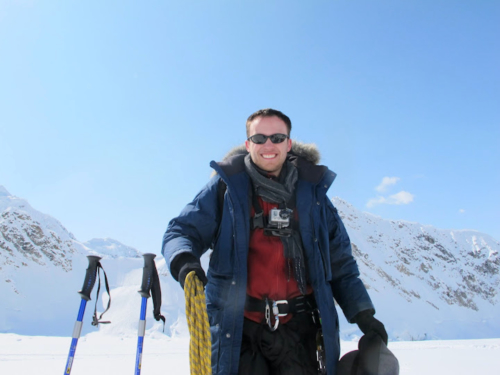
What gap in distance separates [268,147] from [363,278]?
6856cm

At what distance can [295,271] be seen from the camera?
2.30 metres

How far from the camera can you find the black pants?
2.19 metres

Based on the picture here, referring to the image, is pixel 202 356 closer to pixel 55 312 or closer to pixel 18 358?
pixel 18 358

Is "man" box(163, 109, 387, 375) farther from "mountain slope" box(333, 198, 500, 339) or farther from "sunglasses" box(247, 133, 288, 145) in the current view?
"mountain slope" box(333, 198, 500, 339)

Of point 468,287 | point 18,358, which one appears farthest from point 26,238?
point 468,287

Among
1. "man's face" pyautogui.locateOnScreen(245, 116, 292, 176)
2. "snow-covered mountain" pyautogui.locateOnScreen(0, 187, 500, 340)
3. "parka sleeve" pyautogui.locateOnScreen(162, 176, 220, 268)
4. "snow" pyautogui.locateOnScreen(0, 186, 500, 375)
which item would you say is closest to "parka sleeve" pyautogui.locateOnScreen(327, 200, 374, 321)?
"man's face" pyautogui.locateOnScreen(245, 116, 292, 176)

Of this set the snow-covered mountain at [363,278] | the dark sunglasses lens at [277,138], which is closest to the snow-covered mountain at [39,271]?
the snow-covered mountain at [363,278]

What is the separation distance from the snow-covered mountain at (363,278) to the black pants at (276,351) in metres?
26.5

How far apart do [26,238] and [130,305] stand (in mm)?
39334

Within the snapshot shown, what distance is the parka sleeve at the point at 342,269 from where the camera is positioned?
257 centimetres

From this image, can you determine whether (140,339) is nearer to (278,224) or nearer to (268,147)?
(278,224)

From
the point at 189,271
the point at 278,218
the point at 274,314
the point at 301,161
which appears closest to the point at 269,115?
the point at 301,161

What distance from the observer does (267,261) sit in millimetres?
2344

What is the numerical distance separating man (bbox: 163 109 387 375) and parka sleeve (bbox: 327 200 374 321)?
10 millimetres
